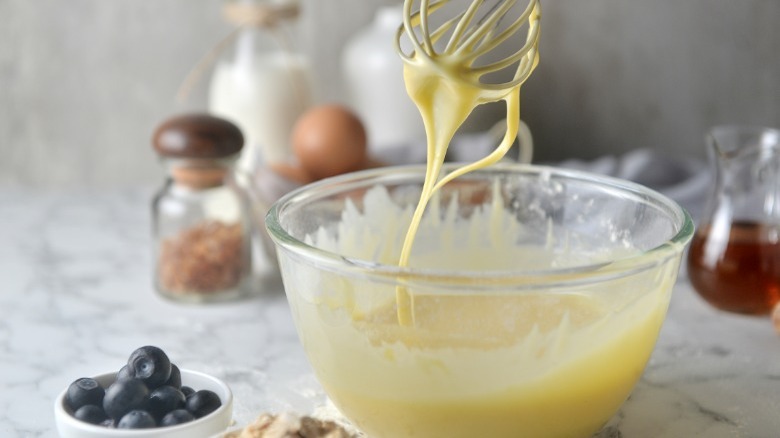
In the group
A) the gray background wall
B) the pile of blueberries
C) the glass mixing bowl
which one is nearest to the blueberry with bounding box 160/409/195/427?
the pile of blueberries

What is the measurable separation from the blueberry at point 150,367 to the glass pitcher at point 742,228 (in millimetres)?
697

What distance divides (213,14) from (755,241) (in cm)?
111

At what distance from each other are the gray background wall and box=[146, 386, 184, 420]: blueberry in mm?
1150

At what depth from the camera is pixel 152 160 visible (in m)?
1.93

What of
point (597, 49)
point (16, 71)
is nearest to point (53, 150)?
point (16, 71)

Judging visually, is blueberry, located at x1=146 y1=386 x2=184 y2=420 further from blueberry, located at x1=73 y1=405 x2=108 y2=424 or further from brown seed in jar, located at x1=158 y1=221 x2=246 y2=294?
brown seed in jar, located at x1=158 y1=221 x2=246 y2=294

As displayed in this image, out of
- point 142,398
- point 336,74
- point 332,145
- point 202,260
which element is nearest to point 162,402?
point 142,398

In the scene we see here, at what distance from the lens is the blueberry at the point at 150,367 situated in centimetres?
83

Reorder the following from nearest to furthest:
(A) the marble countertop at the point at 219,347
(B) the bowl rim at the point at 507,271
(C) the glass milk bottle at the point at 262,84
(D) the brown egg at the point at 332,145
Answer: (B) the bowl rim at the point at 507,271, (A) the marble countertop at the point at 219,347, (D) the brown egg at the point at 332,145, (C) the glass milk bottle at the point at 262,84

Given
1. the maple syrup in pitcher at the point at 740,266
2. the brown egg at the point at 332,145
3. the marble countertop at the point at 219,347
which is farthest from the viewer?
the brown egg at the point at 332,145

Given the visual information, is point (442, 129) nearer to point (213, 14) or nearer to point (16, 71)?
point (213, 14)

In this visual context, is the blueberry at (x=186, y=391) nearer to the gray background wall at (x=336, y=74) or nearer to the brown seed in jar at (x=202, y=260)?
the brown seed in jar at (x=202, y=260)

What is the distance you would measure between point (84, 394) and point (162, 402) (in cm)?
7

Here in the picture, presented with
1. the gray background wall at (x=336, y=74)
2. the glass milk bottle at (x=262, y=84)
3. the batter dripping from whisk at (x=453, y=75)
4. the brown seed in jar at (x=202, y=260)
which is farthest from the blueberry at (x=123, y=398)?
the gray background wall at (x=336, y=74)
